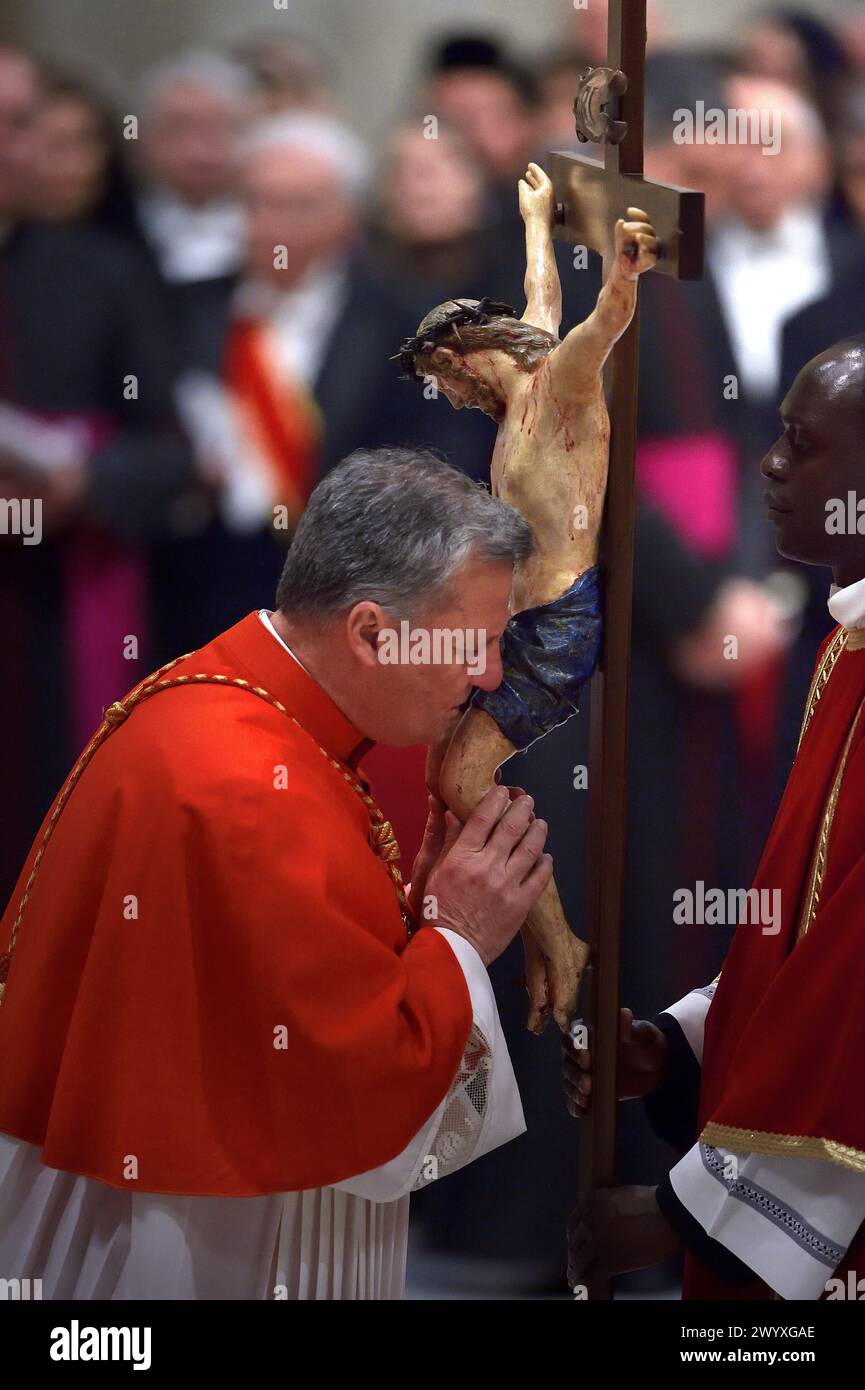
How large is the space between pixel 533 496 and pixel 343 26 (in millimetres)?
2190

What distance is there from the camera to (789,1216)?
2662mm

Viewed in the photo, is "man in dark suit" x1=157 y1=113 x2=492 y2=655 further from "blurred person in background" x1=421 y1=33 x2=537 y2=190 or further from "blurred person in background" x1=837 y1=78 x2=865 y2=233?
"blurred person in background" x1=837 y1=78 x2=865 y2=233

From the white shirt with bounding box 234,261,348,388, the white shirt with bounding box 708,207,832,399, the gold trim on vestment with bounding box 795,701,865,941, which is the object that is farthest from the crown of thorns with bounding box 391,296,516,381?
the white shirt with bounding box 708,207,832,399

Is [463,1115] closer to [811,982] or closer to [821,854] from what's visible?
[811,982]

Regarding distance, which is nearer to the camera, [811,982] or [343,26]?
[811,982]

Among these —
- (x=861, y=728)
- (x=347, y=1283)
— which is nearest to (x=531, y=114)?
(x=861, y=728)

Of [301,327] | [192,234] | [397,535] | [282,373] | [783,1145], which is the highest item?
[192,234]

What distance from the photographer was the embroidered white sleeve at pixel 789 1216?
2646mm

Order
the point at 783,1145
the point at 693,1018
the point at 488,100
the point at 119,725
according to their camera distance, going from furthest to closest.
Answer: the point at 488,100, the point at 693,1018, the point at 119,725, the point at 783,1145

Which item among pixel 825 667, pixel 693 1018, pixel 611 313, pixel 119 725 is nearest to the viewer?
pixel 611 313

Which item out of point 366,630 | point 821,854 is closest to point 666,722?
point 821,854

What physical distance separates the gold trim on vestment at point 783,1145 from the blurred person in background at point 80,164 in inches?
108

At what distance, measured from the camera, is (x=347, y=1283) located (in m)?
2.82

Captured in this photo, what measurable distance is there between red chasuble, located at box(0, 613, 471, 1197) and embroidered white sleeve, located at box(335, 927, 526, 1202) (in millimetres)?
36
